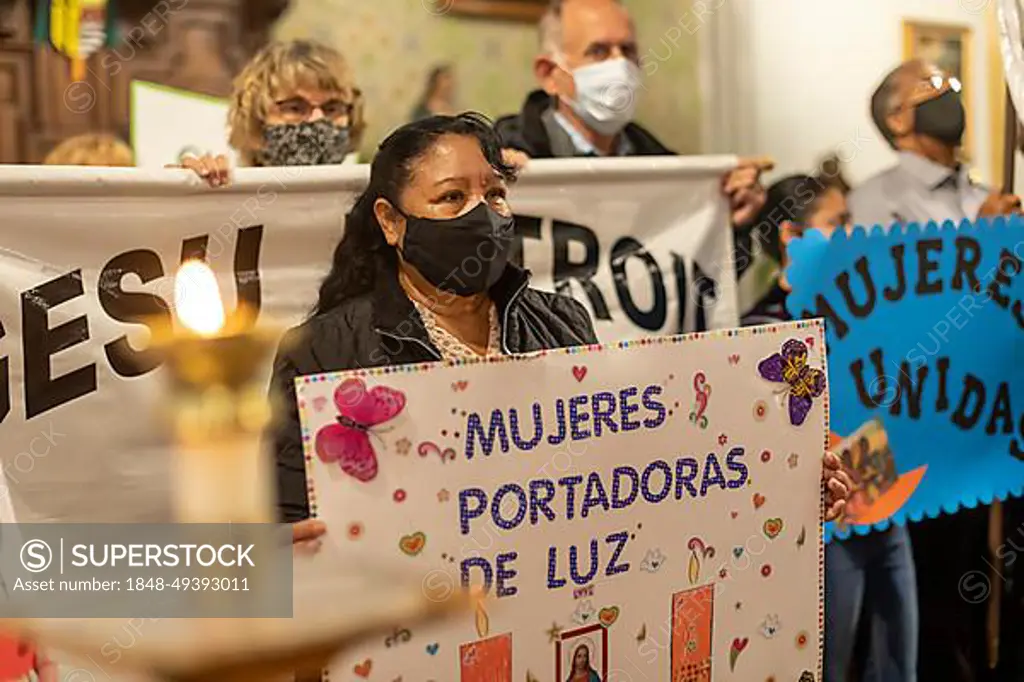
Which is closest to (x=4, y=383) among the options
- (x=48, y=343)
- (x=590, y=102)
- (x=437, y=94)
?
(x=48, y=343)

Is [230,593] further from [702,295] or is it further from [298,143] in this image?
[702,295]

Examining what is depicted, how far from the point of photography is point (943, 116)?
241 cm

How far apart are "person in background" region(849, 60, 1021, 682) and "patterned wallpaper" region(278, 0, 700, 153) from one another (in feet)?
4.09

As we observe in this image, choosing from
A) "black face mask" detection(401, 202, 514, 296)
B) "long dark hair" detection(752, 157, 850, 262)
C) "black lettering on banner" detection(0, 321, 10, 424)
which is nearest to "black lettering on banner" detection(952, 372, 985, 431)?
"long dark hair" detection(752, 157, 850, 262)

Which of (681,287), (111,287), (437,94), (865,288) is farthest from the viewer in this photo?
(437,94)

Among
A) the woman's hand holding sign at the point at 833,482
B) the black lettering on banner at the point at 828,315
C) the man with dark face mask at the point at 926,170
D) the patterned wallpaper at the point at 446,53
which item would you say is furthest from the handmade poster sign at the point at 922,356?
the patterned wallpaper at the point at 446,53

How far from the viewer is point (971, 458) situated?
2.29m

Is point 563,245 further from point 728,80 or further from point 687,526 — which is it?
point 728,80

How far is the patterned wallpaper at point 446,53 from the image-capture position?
371 centimetres

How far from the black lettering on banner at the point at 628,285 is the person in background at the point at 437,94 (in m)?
1.66

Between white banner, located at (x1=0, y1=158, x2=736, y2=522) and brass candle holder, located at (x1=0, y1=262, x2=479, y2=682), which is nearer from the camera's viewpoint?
brass candle holder, located at (x1=0, y1=262, x2=479, y2=682)

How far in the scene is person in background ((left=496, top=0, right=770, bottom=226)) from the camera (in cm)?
232

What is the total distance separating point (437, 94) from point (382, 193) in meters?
2.26

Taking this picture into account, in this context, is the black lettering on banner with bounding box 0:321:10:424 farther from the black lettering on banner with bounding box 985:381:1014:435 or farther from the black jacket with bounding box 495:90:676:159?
the black lettering on banner with bounding box 985:381:1014:435
